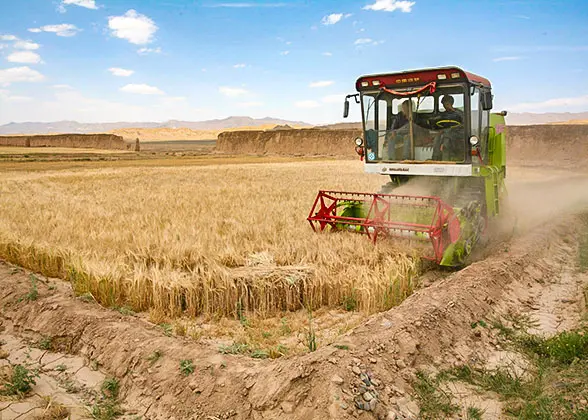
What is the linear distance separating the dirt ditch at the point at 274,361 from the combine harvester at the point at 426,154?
1.42 m

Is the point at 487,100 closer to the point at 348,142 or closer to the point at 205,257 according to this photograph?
the point at 205,257

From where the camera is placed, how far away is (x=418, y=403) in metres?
3.86

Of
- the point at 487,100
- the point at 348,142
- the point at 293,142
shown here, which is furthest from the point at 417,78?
the point at 293,142

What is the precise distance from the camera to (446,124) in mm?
8367

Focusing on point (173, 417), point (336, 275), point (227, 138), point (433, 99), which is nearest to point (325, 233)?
point (336, 275)

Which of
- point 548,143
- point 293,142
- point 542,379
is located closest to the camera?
point 542,379

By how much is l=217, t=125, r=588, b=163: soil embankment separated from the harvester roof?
32.3 metres

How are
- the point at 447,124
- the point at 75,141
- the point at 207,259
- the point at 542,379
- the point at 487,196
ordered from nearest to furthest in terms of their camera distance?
the point at 542,379, the point at 207,259, the point at 447,124, the point at 487,196, the point at 75,141

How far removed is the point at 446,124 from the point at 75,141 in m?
82.6

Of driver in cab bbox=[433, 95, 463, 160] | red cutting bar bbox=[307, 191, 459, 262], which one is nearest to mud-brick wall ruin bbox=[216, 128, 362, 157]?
driver in cab bbox=[433, 95, 463, 160]

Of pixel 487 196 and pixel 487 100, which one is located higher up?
pixel 487 100

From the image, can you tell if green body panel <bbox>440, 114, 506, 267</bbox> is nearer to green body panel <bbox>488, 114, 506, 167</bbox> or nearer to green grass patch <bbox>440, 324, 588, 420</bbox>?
green body panel <bbox>488, 114, 506, 167</bbox>

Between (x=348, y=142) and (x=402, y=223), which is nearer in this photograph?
(x=402, y=223)

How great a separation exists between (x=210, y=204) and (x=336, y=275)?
23.0 feet
